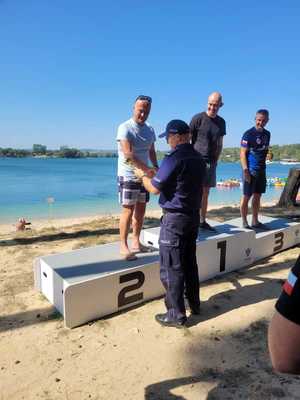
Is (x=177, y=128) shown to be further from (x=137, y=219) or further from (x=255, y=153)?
(x=255, y=153)

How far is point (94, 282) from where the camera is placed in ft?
10.7

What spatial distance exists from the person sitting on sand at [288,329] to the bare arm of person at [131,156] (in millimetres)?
2541

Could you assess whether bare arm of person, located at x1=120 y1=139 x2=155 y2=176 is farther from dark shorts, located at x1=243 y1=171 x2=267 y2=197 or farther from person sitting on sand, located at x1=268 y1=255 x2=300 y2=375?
person sitting on sand, located at x1=268 y1=255 x2=300 y2=375

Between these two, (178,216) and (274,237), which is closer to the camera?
(178,216)

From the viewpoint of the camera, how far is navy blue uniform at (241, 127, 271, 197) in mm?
4926

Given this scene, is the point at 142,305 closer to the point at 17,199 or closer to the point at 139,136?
the point at 139,136

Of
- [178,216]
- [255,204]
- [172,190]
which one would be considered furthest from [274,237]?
[172,190]

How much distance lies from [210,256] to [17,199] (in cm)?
2188

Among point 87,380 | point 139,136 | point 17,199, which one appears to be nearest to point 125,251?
point 139,136

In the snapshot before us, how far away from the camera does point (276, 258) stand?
5238 millimetres

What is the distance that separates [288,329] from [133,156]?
2.81m

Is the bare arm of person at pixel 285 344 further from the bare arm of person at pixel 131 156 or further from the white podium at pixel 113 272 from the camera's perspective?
the bare arm of person at pixel 131 156

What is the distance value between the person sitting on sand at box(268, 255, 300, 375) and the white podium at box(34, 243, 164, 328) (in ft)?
8.04

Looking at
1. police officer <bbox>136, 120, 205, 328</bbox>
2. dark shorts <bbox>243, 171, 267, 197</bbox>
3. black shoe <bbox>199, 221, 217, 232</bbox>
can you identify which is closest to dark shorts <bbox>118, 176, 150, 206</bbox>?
police officer <bbox>136, 120, 205, 328</bbox>
